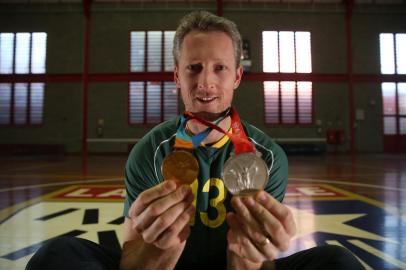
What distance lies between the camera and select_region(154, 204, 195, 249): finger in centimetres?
93

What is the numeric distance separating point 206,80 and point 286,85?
1463 centimetres

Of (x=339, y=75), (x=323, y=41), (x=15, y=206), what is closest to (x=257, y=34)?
(x=323, y=41)

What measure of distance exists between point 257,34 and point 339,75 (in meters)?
4.50

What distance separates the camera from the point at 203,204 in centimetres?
136

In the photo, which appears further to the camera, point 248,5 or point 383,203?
point 248,5

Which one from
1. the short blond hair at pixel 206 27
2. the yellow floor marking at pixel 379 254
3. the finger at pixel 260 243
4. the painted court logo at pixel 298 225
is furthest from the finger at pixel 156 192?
the yellow floor marking at pixel 379 254

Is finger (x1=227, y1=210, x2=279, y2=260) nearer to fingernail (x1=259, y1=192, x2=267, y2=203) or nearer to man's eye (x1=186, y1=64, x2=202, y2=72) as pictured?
fingernail (x1=259, y1=192, x2=267, y2=203)

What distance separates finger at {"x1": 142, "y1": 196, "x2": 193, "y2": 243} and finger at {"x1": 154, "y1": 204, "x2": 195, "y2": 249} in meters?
Result: 0.02

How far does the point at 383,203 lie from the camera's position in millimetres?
3922

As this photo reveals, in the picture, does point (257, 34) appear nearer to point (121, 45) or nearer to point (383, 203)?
point (121, 45)

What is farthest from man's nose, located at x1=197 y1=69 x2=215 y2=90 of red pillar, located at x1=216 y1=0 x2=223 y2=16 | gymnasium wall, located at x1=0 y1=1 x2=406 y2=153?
red pillar, located at x1=216 y1=0 x2=223 y2=16

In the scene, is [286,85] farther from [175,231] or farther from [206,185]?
[175,231]

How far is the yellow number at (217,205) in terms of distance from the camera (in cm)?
136

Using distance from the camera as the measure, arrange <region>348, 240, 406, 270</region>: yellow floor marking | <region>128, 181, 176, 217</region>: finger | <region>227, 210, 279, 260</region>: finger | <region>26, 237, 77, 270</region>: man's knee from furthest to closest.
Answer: <region>348, 240, 406, 270</region>: yellow floor marking
<region>26, 237, 77, 270</region>: man's knee
<region>227, 210, 279, 260</region>: finger
<region>128, 181, 176, 217</region>: finger
